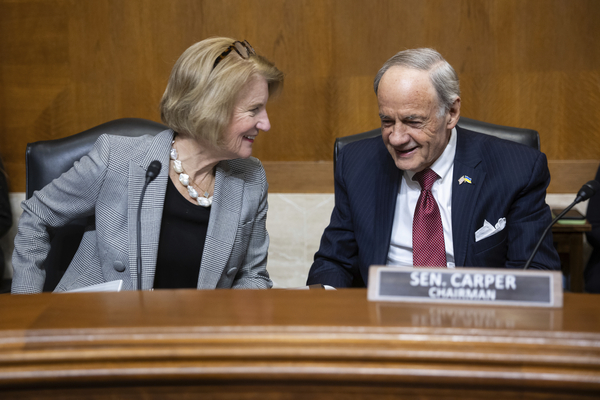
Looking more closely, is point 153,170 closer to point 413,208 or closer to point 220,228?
point 220,228

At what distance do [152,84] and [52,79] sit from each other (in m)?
0.59

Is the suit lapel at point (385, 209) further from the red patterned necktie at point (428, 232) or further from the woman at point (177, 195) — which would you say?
the woman at point (177, 195)

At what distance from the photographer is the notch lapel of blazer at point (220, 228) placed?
1710 millimetres

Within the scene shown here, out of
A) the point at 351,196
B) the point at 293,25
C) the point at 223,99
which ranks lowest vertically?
the point at 351,196

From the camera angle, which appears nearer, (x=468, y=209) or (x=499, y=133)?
(x=468, y=209)

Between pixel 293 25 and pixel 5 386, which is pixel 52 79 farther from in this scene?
pixel 5 386

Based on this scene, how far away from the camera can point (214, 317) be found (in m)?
0.83

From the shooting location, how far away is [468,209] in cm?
173

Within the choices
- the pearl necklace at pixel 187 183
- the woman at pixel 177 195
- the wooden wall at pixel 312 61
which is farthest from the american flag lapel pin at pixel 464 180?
the wooden wall at pixel 312 61

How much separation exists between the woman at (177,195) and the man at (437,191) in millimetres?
357

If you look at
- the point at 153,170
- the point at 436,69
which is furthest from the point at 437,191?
the point at 153,170

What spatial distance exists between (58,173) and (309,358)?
140 centimetres

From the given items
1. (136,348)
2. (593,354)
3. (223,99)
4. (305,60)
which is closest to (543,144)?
(305,60)

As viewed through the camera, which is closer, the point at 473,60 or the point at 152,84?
the point at 473,60
